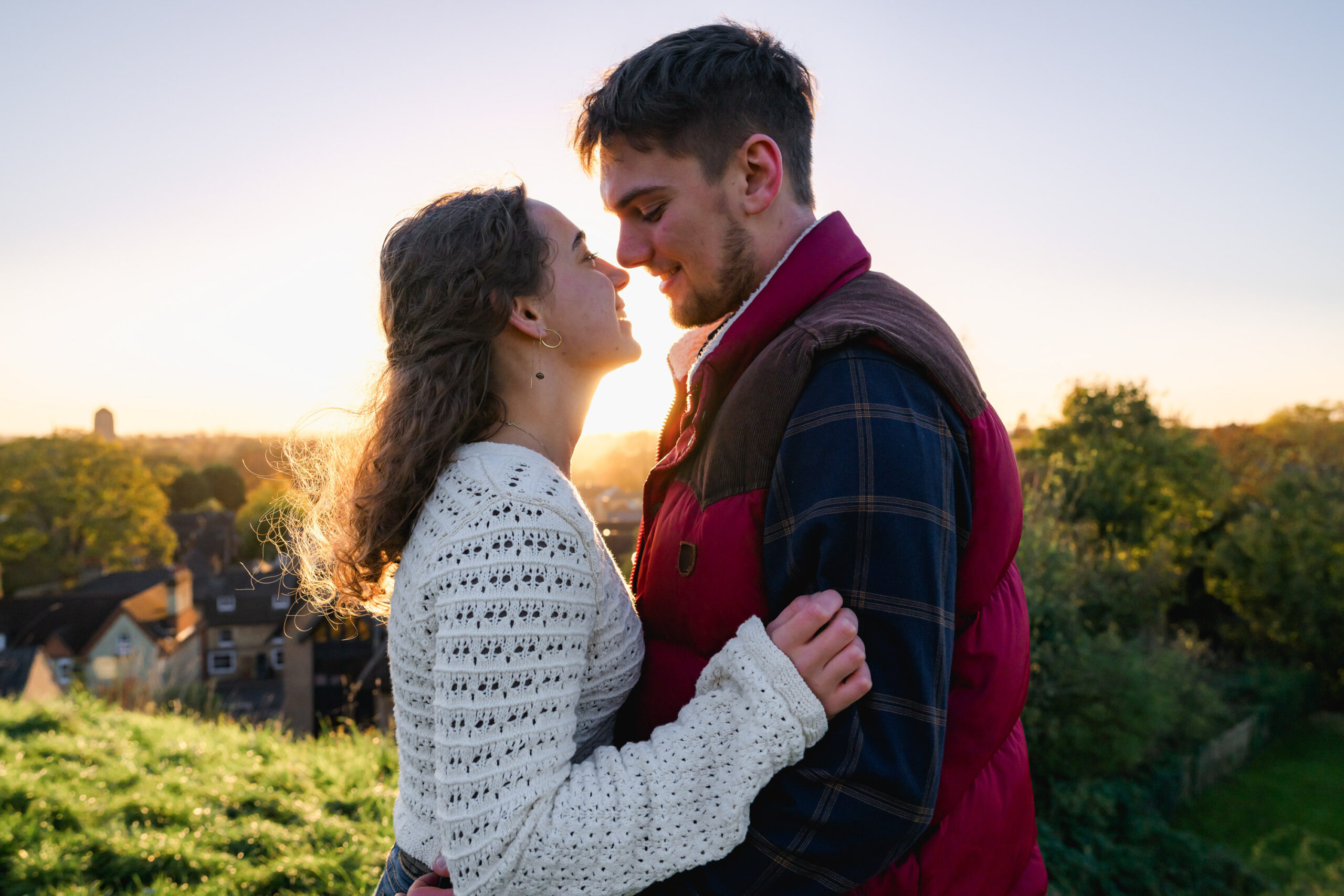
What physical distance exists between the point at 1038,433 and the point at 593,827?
24322 millimetres

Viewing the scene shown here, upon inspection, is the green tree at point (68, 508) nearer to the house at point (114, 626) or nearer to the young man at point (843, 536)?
the house at point (114, 626)

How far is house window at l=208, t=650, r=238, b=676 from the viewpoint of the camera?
23.0 meters

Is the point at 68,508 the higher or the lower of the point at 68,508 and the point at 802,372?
the lower

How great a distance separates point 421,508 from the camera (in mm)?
1717

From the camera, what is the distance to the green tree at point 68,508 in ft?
90.6

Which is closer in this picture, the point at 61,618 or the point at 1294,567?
the point at 1294,567

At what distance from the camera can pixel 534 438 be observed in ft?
6.29

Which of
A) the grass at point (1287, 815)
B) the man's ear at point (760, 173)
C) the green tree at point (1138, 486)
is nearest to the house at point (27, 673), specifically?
the man's ear at point (760, 173)

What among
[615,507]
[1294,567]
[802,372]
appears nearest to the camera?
[802,372]

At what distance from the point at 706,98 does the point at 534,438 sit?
93 cm

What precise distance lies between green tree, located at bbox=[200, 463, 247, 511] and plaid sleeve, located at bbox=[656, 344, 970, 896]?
5186 cm

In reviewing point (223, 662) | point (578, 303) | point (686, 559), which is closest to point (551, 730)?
point (686, 559)

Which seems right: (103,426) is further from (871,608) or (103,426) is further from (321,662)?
(871,608)

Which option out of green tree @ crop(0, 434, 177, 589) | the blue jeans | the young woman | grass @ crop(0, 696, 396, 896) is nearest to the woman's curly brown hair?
the young woman
